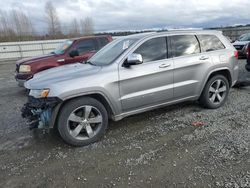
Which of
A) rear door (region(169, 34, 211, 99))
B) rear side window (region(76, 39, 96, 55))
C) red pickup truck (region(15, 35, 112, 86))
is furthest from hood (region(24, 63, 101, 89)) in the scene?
rear side window (region(76, 39, 96, 55))

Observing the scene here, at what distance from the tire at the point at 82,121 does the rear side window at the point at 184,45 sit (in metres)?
1.90

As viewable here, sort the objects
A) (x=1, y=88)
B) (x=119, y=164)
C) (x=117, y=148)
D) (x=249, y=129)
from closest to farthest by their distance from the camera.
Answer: (x=119, y=164)
(x=117, y=148)
(x=249, y=129)
(x=1, y=88)

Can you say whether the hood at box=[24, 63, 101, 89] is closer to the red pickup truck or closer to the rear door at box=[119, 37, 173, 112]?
the rear door at box=[119, 37, 173, 112]

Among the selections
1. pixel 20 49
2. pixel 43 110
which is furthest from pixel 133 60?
pixel 20 49

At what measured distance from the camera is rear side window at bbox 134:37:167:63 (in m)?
4.17

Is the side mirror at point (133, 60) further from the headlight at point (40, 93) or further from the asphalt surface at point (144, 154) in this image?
the headlight at point (40, 93)

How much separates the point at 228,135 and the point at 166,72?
1.53 meters

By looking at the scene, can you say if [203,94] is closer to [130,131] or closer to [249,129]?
[249,129]

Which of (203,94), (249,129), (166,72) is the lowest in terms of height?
(249,129)

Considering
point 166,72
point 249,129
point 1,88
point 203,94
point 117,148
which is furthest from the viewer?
point 1,88

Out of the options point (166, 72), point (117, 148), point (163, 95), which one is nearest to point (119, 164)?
point (117, 148)

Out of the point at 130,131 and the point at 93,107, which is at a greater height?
the point at 93,107

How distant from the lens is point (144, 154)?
3344mm

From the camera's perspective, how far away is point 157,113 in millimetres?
4949
